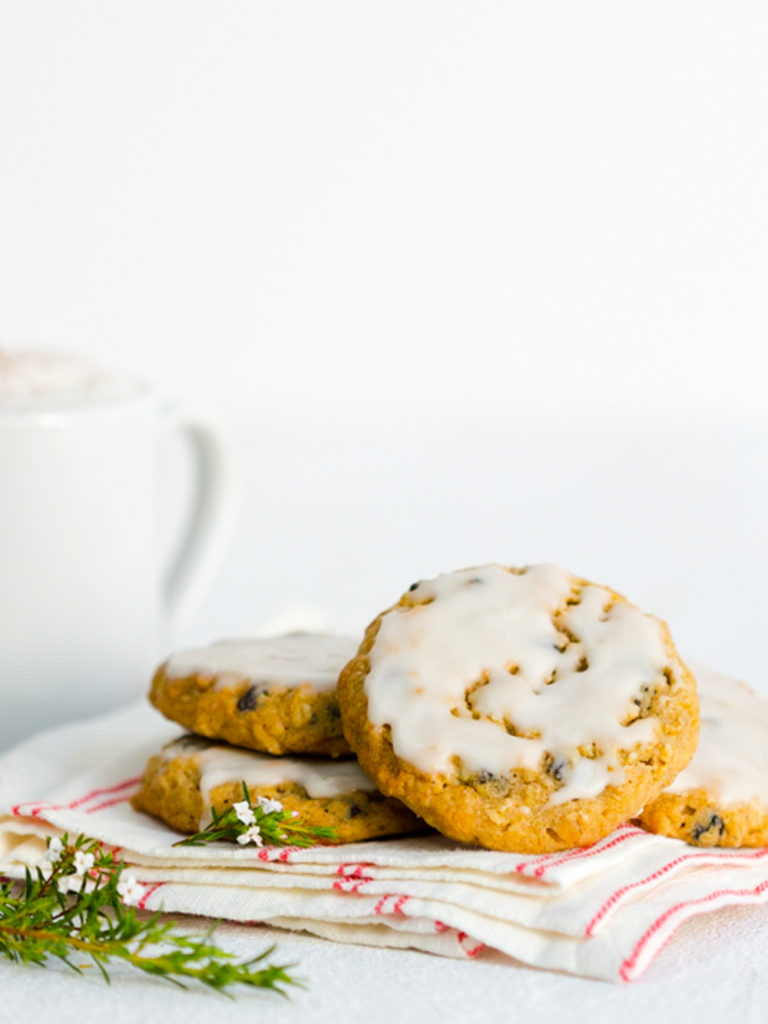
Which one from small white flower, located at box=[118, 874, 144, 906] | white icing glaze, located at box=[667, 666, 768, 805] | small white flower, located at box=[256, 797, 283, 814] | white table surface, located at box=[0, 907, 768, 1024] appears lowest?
white table surface, located at box=[0, 907, 768, 1024]

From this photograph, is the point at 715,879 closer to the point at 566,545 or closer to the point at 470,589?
the point at 470,589

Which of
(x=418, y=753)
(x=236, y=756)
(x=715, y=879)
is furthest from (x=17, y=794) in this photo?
(x=715, y=879)

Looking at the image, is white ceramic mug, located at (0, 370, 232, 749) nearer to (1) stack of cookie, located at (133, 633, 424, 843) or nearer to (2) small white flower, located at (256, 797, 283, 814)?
(1) stack of cookie, located at (133, 633, 424, 843)

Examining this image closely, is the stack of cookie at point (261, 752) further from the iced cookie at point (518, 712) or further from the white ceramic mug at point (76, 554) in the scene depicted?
the white ceramic mug at point (76, 554)

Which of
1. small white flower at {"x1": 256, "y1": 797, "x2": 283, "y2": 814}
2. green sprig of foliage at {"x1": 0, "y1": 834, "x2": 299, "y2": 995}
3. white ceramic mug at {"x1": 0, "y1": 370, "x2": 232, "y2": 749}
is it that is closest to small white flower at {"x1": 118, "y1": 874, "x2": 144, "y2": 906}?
green sprig of foliage at {"x1": 0, "y1": 834, "x2": 299, "y2": 995}

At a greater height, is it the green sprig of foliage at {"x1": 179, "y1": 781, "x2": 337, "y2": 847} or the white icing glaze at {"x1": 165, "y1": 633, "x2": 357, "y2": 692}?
the white icing glaze at {"x1": 165, "y1": 633, "x2": 357, "y2": 692}

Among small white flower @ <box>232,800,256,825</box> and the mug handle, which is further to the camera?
the mug handle
